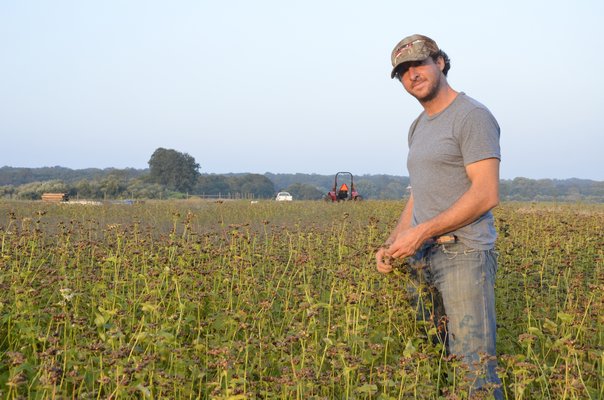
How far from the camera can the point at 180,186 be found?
70812 mm

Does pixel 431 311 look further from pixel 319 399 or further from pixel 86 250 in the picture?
pixel 86 250

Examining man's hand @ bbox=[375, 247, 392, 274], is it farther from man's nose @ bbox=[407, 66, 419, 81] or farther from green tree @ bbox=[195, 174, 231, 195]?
green tree @ bbox=[195, 174, 231, 195]

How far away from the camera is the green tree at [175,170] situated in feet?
235

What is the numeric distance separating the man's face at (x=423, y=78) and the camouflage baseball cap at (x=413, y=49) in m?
0.05

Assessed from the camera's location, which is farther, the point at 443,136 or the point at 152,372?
the point at 443,136

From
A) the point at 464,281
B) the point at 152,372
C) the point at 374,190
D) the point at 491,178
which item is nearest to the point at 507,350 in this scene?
the point at 464,281

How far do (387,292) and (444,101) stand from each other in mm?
1345

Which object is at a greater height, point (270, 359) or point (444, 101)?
point (444, 101)

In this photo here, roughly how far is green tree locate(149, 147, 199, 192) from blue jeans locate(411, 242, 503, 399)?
2684 inches

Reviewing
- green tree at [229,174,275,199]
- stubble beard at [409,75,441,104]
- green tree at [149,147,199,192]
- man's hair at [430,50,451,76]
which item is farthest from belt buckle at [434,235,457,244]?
green tree at [229,174,275,199]

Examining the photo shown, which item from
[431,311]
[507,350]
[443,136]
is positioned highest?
[443,136]

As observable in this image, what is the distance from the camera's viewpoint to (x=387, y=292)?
15.0 ft

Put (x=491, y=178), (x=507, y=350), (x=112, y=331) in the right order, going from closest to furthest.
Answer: (x=112, y=331) < (x=491, y=178) < (x=507, y=350)

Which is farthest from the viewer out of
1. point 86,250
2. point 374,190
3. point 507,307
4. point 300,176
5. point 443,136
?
point 300,176
